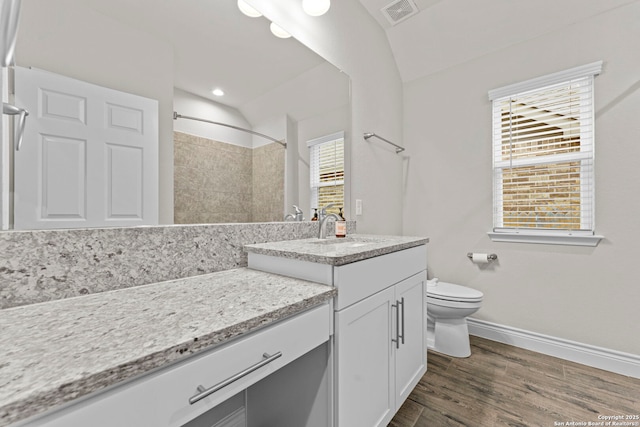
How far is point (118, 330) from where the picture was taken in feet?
1.93

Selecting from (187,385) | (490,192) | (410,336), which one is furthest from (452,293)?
(187,385)

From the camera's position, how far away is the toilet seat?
1.97 metres

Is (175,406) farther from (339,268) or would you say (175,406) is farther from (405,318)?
(405,318)

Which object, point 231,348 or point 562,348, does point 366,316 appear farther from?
point 562,348

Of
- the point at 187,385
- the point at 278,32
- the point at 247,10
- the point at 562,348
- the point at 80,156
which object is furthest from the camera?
the point at 562,348

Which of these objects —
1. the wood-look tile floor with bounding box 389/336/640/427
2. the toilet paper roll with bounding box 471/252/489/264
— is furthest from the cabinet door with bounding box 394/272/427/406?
the toilet paper roll with bounding box 471/252/489/264

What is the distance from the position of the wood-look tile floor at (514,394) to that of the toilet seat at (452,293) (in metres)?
0.45

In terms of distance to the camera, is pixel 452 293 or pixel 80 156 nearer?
pixel 80 156

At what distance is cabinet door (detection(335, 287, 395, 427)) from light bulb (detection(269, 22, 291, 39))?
145cm

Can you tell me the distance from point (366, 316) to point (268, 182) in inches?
31.7

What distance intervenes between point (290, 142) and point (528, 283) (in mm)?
2171

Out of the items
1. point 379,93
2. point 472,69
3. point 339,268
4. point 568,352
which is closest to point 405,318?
point 339,268

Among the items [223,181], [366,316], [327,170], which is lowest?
[366,316]

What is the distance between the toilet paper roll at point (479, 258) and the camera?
2301 millimetres
